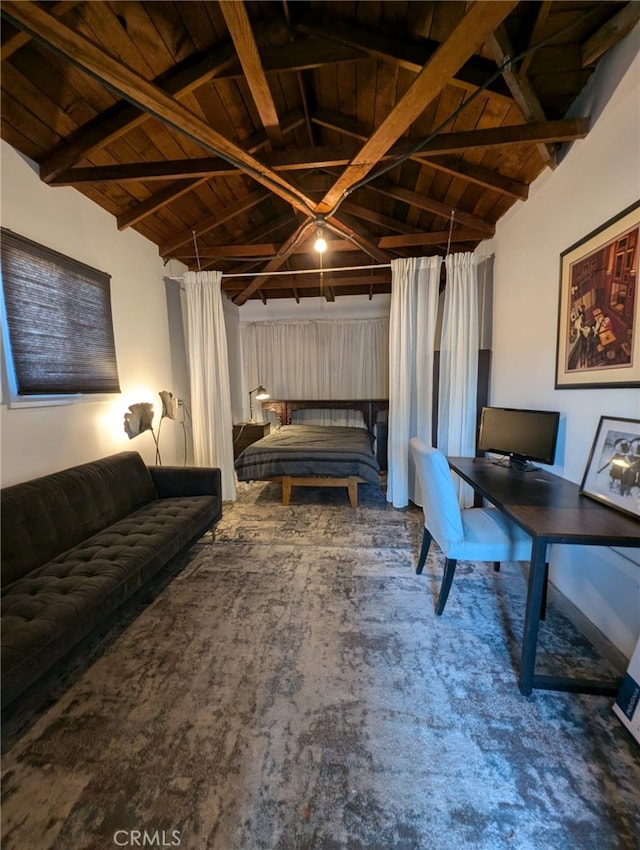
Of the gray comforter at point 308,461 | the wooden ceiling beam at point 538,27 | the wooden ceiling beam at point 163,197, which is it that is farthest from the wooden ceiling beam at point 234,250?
the gray comforter at point 308,461

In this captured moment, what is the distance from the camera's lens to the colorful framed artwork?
1521 mm

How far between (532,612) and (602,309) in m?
1.55

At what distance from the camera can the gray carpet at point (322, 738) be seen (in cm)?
101

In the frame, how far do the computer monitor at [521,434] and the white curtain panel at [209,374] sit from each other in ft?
8.62

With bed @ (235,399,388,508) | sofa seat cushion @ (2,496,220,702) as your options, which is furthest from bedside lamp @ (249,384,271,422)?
sofa seat cushion @ (2,496,220,702)

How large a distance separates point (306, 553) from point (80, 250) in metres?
2.90

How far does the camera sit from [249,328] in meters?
5.61

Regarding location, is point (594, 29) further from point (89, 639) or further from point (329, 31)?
point (89, 639)

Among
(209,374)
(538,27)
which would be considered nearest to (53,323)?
(209,374)

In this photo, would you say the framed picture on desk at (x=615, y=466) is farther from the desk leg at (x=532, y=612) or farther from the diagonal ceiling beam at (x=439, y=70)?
the diagonal ceiling beam at (x=439, y=70)

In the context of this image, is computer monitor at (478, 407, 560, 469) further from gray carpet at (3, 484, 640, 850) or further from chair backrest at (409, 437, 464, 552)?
gray carpet at (3, 484, 640, 850)

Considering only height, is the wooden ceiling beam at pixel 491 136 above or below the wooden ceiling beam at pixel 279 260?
above

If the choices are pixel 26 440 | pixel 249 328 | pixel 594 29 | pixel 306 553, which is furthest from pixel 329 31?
pixel 249 328

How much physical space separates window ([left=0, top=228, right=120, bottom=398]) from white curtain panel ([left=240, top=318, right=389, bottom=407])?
3005 mm
